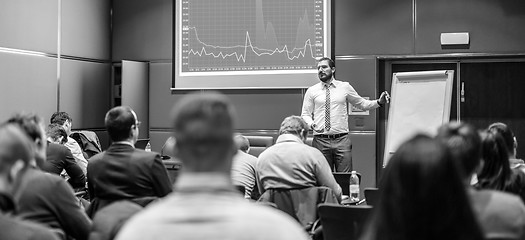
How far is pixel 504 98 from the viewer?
7.63m

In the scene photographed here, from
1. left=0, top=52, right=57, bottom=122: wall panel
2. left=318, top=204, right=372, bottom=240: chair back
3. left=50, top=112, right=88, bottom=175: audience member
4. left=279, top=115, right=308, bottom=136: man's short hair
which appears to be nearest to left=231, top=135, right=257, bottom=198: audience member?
left=279, top=115, right=308, bottom=136: man's short hair

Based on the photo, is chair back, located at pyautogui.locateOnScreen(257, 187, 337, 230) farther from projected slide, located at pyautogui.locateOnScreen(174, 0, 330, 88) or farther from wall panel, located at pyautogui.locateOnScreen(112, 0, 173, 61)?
wall panel, located at pyautogui.locateOnScreen(112, 0, 173, 61)

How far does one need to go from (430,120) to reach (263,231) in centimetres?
548

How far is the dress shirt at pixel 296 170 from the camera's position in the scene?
4.04 m

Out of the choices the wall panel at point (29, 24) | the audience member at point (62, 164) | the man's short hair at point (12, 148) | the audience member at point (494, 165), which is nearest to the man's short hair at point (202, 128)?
the man's short hair at point (12, 148)

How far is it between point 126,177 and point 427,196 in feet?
7.14

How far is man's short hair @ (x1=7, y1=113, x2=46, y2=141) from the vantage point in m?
3.01

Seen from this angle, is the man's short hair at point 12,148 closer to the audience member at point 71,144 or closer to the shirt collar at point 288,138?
the shirt collar at point 288,138

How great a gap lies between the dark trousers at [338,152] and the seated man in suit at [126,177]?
11.1 ft

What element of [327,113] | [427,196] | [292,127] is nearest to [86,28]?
[327,113]

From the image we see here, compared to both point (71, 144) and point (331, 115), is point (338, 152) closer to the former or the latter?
point (331, 115)

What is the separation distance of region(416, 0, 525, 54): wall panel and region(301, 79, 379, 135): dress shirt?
1.34 m

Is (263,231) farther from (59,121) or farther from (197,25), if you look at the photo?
(197,25)

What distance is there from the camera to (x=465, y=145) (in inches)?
77.3
